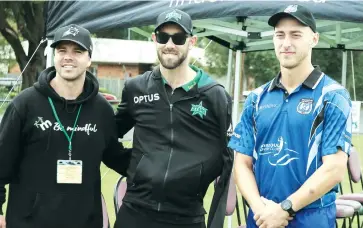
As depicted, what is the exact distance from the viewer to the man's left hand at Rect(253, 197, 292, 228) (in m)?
3.06

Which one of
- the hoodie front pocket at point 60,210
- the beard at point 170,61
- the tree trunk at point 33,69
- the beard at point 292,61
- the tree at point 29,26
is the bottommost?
the hoodie front pocket at point 60,210

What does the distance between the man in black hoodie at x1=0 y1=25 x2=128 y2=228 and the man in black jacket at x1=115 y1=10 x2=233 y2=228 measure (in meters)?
0.27

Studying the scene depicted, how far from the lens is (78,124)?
3607 mm

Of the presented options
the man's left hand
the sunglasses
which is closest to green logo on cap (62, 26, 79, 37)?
the sunglasses

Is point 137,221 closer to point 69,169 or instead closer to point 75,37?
point 69,169

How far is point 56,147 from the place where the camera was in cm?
357

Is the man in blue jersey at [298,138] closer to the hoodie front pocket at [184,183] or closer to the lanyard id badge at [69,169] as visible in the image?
the hoodie front pocket at [184,183]

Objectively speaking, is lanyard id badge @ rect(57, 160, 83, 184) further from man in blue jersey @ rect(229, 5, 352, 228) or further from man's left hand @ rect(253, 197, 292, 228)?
man's left hand @ rect(253, 197, 292, 228)

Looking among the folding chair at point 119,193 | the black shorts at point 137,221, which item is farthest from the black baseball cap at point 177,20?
the folding chair at point 119,193

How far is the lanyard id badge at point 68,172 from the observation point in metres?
3.54

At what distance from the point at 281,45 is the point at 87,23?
2.76 meters

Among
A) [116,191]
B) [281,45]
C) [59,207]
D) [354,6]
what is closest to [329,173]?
[281,45]

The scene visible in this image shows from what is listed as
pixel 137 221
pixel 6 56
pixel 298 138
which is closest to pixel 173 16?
pixel 298 138

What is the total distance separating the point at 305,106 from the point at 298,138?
0.53ft
